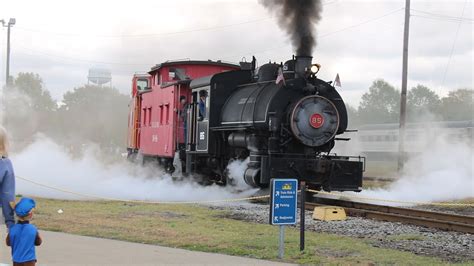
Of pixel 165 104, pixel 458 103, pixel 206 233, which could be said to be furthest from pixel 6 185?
pixel 458 103

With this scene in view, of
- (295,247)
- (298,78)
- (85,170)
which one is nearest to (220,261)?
(295,247)

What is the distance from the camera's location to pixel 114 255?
292 inches

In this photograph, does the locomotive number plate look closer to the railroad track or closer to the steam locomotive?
the steam locomotive

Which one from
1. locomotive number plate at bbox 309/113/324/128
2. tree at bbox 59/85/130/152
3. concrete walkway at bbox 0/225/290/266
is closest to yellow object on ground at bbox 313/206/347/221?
locomotive number plate at bbox 309/113/324/128

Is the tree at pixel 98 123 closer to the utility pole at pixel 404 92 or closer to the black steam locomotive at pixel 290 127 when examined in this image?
the utility pole at pixel 404 92

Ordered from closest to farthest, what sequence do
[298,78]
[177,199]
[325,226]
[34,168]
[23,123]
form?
[325,226]
[298,78]
[177,199]
[34,168]
[23,123]

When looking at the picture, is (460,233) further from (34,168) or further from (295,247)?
(34,168)

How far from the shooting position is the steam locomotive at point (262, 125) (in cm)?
1383

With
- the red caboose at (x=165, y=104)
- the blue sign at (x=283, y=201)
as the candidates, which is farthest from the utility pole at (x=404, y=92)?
the blue sign at (x=283, y=201)

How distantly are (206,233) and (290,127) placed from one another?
5.06 meters

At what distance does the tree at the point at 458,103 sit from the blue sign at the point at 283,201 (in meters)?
67.7

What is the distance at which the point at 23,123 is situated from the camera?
39.3m

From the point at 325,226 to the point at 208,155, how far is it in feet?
19.0

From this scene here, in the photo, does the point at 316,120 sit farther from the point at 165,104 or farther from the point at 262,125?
the point at 165,104
